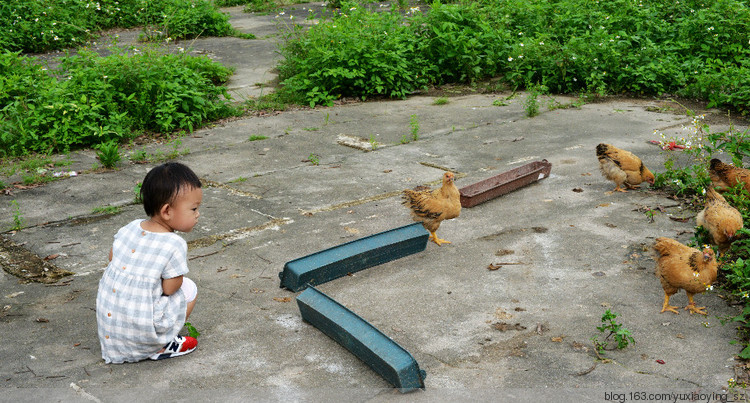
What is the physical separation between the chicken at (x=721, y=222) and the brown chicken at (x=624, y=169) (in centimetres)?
142

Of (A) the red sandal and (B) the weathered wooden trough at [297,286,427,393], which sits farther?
(A) the red sandal

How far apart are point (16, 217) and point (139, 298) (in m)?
2.66

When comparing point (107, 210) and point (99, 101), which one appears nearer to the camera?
point (107, 210)

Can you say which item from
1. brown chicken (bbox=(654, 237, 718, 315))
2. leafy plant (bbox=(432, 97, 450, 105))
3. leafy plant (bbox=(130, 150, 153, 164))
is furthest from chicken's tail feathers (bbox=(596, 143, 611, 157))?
leafy plant (bbox=(130, 150, 153, 164))

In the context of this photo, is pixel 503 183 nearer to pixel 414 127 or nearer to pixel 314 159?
pixel 314 159

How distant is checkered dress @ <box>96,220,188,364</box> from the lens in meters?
3.81

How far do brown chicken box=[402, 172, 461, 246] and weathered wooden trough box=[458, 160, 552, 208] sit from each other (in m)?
0.62

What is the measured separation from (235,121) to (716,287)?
248 inches

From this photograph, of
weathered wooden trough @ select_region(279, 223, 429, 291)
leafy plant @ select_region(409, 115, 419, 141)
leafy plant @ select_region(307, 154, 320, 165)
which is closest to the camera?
weathered wooden trough @ select_region(279, 223, 429, 291)

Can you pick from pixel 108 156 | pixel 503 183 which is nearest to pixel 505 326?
pixel 503 183

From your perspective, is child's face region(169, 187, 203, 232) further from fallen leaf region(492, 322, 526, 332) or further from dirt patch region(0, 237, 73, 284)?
fallen leaf region(492, 322, 526, 332)

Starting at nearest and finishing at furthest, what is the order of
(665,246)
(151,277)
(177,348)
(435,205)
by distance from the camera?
1. (151,277)
2. (177,348)
3. (665,246)
4. (435,205)

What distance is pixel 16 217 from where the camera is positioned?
19.2 ft

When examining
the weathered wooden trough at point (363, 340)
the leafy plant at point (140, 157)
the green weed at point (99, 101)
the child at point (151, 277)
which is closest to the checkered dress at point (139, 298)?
the child at point (151, 277)
